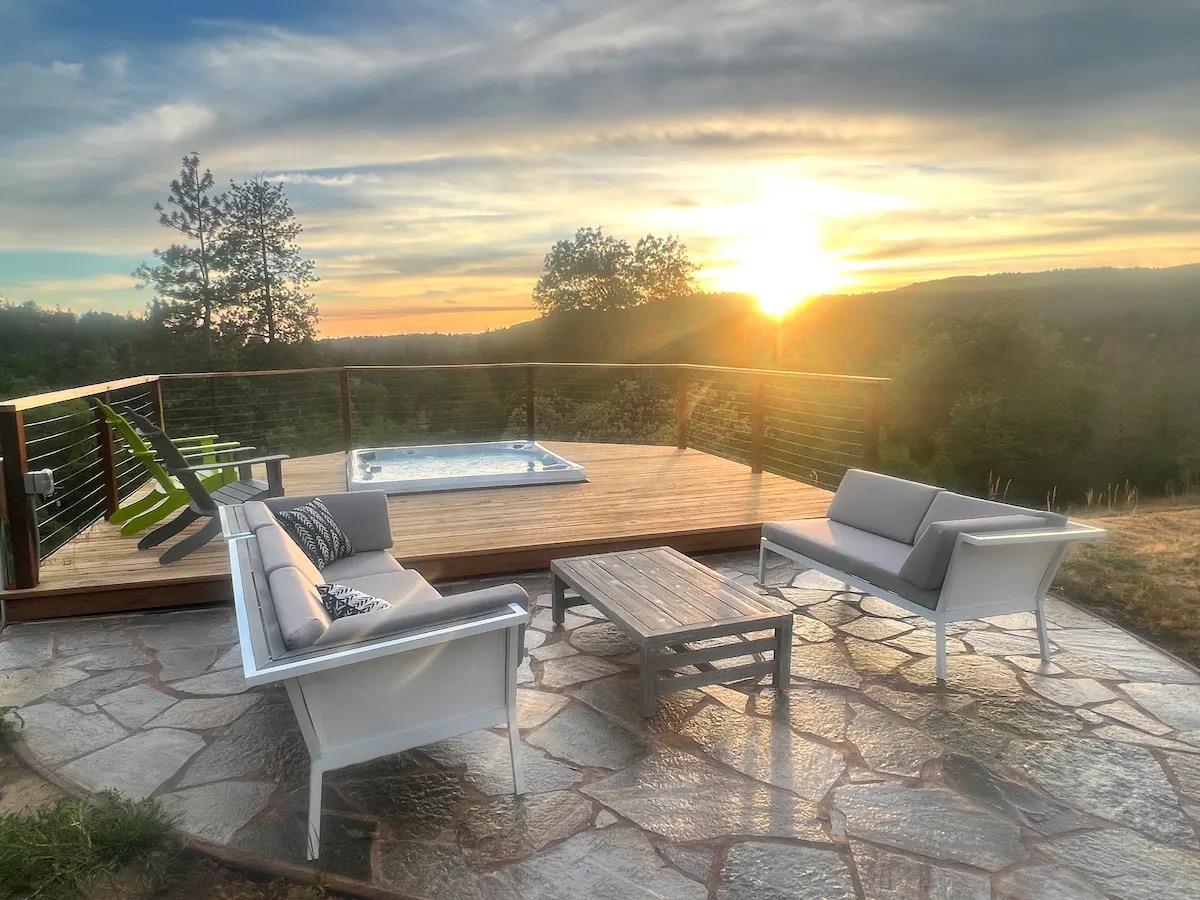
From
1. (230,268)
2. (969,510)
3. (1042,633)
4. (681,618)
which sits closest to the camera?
(681,618)

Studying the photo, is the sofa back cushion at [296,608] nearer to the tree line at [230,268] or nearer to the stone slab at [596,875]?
the stone slab at [596,875]

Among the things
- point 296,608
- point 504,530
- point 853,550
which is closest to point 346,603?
point 296,608

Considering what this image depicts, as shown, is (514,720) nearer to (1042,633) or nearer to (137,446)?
(1042,633)

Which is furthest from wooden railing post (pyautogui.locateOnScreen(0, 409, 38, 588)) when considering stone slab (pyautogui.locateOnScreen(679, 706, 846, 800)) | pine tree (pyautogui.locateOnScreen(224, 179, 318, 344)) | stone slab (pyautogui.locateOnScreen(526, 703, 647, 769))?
pine tree (pyautogui.locateOnScreen(224, 179, 318, 344))

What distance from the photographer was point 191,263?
663 inches

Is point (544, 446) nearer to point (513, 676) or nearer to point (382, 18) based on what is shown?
point (382, 18)

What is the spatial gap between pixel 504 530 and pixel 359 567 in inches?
62.1

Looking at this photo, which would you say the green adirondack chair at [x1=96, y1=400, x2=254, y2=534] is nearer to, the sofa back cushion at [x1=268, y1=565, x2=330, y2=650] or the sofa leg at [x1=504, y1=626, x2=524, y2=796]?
the sofa back cushion at [x1=268, y1=565, x2=330, y2=650]

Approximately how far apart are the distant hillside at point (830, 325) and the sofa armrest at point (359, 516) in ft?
44.4

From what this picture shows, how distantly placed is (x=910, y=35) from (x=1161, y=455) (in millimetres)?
18830

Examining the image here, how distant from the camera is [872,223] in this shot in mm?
11469

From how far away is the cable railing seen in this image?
4.41m

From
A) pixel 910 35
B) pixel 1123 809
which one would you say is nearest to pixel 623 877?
pixel 1123 809

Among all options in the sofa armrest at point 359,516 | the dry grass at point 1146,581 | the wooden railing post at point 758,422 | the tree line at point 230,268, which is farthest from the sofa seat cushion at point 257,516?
the tree line at point 230,268
